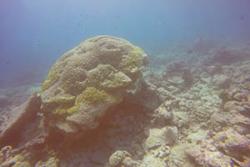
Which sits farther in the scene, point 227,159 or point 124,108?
point 124,108

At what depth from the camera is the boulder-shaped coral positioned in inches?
224

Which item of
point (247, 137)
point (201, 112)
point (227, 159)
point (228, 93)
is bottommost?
point (227, 159)

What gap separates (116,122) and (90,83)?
1285 mm

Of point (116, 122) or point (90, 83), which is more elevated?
point (90, 83)

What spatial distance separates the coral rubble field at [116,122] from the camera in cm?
546

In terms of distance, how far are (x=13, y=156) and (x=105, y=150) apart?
8.63 ft

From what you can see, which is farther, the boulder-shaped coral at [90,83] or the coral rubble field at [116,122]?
the boulder-shaped coral at [90,83]

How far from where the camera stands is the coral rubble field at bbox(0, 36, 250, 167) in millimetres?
5465

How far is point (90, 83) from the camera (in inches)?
244

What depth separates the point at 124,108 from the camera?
6582mm

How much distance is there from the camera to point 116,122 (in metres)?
6.21

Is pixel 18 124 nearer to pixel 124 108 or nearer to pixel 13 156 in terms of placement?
pixel 13 156

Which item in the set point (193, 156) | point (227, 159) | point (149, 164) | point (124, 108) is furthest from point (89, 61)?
point (227, 159)

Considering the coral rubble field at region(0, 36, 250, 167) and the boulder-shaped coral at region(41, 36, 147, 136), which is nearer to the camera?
the coral rubble field at region(0, 36, 250, 167)
